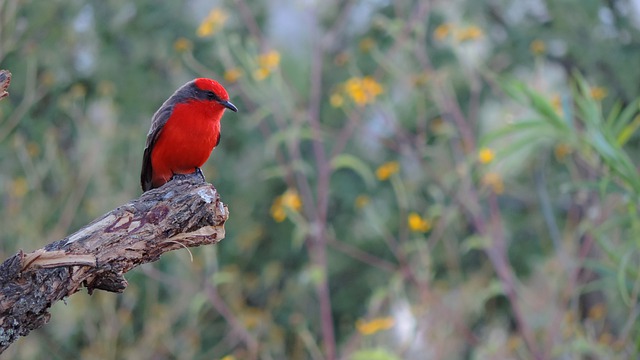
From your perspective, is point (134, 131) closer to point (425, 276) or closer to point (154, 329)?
point (154, 329)

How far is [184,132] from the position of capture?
15.2 ft

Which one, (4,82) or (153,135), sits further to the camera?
(153,135)

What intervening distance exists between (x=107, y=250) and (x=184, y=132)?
75.2 inches

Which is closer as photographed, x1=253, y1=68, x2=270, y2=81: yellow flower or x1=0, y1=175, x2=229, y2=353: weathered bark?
x1=0, y1=175, x2=229, y2=353: weathered bark

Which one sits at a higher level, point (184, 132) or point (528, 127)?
point (184, 132)

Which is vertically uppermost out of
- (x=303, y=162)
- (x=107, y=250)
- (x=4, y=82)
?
(x=4, y=82)

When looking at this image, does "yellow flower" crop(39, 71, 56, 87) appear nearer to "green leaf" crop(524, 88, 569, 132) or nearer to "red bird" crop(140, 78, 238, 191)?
"red bird" crop(140, 78, 238, 191)

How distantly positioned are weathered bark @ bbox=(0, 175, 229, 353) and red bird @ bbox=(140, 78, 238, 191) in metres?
1.37

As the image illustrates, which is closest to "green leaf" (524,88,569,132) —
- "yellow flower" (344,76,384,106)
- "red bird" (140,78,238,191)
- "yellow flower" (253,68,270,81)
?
"red bird" (140,78,238,191)

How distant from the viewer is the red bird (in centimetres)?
462

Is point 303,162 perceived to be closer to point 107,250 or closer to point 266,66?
point 266,66

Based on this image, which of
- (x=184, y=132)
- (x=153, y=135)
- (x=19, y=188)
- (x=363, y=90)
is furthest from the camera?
(x=19, y=188)

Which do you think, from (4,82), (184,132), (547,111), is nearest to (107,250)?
(4,82)

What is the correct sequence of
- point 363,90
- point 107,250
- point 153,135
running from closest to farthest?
point 107,250, point 153,135, point 363,90
